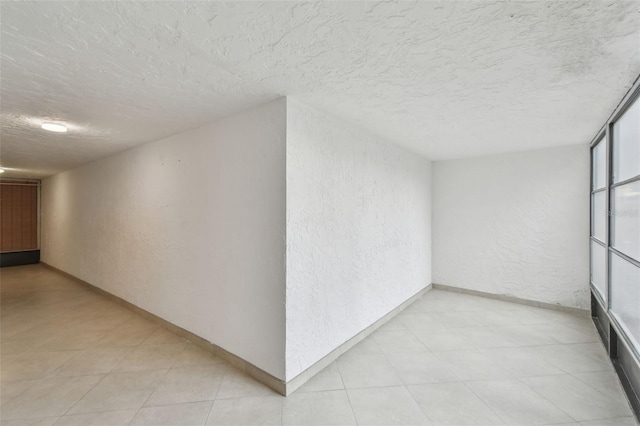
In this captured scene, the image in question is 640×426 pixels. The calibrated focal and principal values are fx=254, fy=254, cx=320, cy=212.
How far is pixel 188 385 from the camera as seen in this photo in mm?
1993

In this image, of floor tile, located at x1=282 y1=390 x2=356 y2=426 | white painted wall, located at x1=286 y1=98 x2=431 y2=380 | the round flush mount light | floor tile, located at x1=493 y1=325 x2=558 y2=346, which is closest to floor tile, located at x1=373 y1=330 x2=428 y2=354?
white painted wall, located at x1=286 y1=98 x2=431 y2=380

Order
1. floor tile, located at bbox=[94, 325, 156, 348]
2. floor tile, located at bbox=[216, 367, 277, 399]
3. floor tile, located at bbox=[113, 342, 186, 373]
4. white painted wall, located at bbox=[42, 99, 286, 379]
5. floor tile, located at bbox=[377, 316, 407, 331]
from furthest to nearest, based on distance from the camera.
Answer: floor tile, located at bbox=[377, 316, 407, 331]
floor tile, located at bbox=[94, 325, 156, 348]
floor tile, located at bbox=[113, 342, 186, 373]
white painted wall, located at bbox=[42, 99, 286, 379]
floor tile, located at bbox=[216, 367, 277, 399]

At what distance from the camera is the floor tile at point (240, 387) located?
189cm

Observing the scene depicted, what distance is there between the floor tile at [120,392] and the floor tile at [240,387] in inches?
20.9

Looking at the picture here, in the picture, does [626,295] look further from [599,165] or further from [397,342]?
[397,342]

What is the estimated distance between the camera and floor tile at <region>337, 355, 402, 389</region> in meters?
2.02

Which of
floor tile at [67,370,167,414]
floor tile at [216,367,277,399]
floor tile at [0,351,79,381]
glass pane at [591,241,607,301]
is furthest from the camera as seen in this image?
glass pane at [591,241,607,301]

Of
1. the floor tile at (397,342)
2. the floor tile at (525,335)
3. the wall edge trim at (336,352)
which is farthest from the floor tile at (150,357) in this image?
the floor tile at (525,335)

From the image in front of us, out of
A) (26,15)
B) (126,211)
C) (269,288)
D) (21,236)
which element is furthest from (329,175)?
(21,236)

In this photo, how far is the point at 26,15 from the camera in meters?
1.11

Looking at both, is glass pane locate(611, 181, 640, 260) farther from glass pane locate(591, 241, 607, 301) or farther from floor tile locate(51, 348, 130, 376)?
floor tile locate(51, 348, 130, 376)

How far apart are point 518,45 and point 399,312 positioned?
308cm

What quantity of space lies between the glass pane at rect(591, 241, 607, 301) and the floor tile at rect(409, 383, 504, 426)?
223 centimetres

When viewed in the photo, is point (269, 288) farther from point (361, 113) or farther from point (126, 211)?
point (126, 211)
